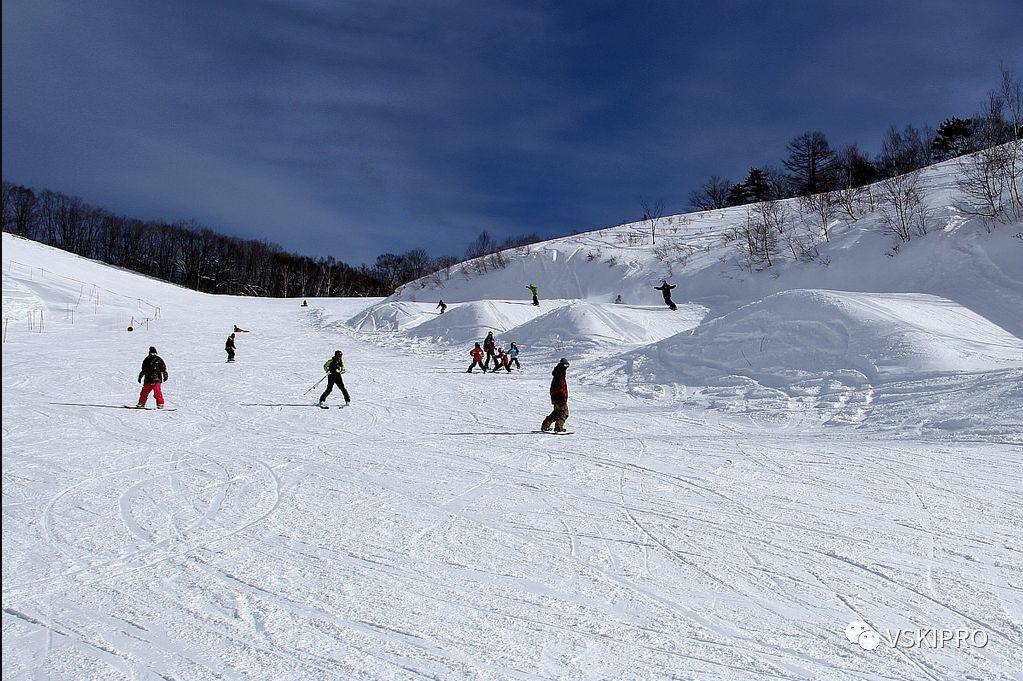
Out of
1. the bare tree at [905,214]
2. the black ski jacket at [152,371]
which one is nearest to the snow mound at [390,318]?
the black ski jacket at [152,371]

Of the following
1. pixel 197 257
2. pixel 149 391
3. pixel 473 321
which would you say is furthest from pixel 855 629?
pixel 197 257

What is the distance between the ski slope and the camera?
11.3 feet

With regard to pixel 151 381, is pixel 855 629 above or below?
A: below

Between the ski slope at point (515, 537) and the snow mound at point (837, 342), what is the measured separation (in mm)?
208

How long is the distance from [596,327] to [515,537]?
19456 millimetres

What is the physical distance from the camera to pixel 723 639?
3541 millimetres

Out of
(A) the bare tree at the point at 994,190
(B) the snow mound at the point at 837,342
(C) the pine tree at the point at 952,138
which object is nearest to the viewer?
(B) the snow mound at the point at 837,342

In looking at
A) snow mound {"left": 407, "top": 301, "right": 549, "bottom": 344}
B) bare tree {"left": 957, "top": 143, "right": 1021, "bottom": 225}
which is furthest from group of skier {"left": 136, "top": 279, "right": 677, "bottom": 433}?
bare tree {"left": 957, "top": 143, "right": 1021, "bottom": 225}

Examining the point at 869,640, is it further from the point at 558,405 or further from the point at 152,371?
the point at 152,371

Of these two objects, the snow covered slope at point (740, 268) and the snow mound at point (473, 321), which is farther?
the snow mound at point (473, 321)

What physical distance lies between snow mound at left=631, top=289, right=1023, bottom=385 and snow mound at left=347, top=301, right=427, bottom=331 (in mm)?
19774

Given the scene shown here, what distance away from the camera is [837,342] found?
46.5 feet

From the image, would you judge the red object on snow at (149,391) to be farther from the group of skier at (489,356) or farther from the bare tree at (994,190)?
the bare tree at (994,190)

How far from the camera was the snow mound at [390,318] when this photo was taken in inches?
1362
